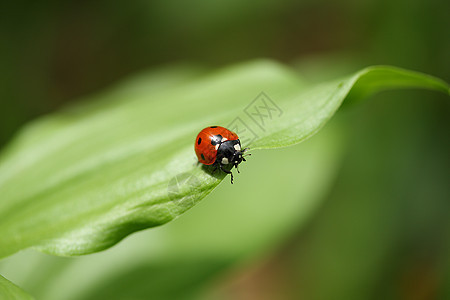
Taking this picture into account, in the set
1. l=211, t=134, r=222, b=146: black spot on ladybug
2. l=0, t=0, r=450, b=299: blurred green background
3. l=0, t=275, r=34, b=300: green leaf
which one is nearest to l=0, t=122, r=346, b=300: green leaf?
l=0, t=0, r=450, b=299: blurred green background

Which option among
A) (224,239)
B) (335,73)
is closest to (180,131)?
(224,239)

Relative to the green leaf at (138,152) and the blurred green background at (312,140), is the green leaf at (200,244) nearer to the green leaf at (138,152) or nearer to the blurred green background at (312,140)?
the blurred green background at (312,140)

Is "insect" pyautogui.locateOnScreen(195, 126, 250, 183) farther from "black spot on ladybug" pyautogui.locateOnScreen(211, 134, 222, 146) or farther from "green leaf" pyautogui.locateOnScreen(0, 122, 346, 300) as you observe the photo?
"green leaf" pyautogui.locateOnScreen(0, 122, 346, 300)

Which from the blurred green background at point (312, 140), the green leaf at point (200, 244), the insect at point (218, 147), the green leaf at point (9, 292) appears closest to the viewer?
the green leaf at point (9, 292)

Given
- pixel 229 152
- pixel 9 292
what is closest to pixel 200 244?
pixel 229 152

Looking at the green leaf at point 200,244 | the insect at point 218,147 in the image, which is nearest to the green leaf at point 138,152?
the insect at point 218,147
